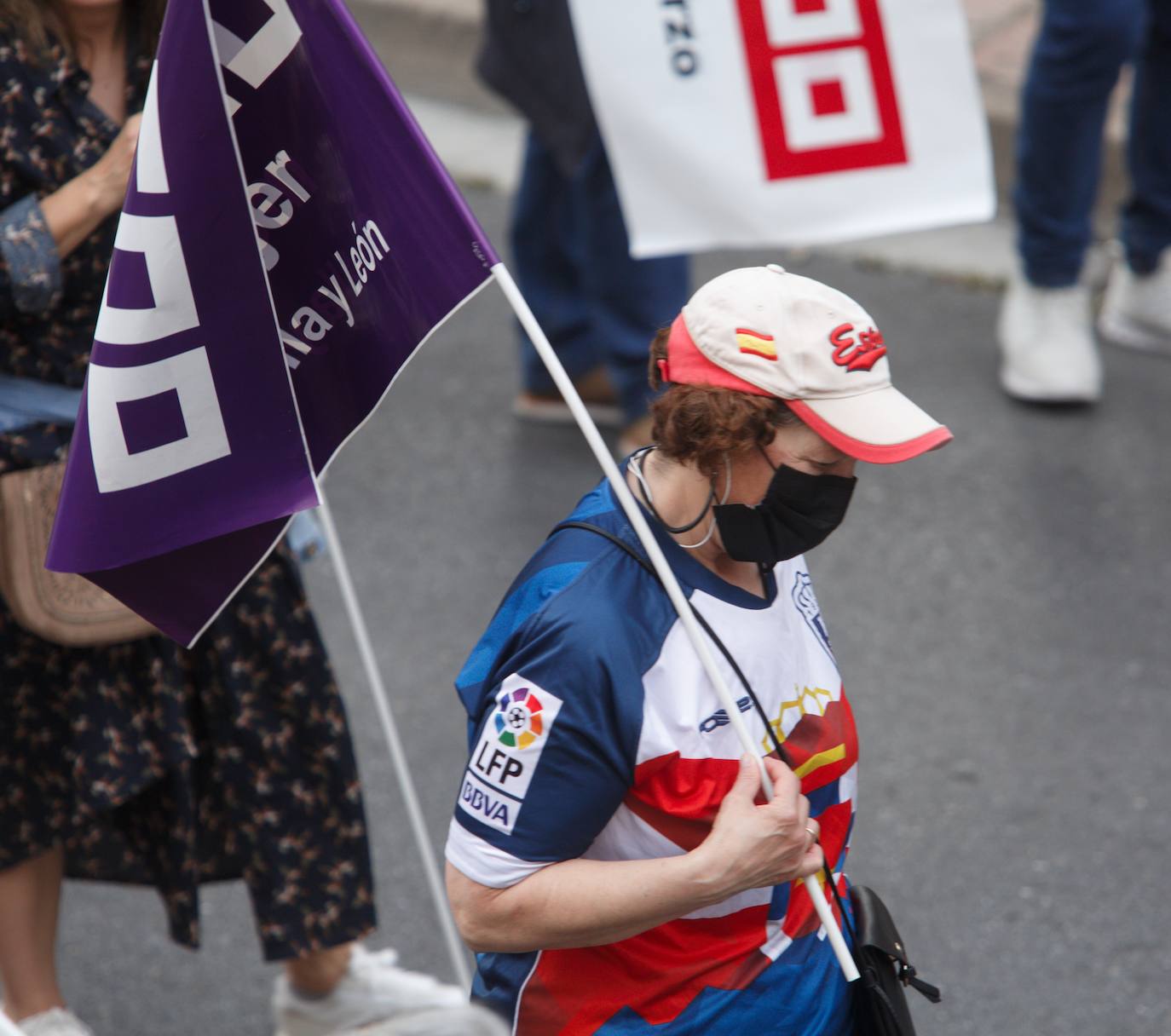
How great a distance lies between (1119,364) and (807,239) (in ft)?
6.48

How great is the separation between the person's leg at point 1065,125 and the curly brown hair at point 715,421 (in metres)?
3.35

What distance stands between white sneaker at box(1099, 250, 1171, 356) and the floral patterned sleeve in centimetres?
383

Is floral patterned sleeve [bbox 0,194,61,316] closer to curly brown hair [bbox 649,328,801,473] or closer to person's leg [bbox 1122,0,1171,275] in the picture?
curly brown hair [bbox 649,328,801,473]

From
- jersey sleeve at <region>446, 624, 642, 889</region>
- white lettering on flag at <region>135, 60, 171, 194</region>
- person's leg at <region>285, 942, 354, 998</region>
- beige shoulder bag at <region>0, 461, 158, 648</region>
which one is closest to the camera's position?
jersey sleeve at <region>446, 624, 642, 889</region>

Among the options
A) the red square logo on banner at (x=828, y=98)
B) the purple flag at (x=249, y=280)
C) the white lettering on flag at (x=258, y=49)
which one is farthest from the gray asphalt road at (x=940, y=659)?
the white lettering on flag at (x=258, y=49)

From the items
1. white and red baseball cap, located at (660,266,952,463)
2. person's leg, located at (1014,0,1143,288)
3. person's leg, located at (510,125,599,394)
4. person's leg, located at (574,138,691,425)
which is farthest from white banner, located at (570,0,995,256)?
white and red baseball cap, located at (660,266,952,463)

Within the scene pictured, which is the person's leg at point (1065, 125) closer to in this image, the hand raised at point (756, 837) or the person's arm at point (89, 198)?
the person's arm at point (89, 198)

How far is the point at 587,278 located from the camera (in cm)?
489

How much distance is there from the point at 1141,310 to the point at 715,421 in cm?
396

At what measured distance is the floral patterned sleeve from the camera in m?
2.57

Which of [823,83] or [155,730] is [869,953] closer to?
[155,730]

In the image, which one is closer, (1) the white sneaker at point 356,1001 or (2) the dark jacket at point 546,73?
(1) the white sneaker at point 356,1001

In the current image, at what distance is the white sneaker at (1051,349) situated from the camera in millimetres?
5176

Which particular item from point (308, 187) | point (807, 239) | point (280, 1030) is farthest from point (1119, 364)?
point (308, 187)
